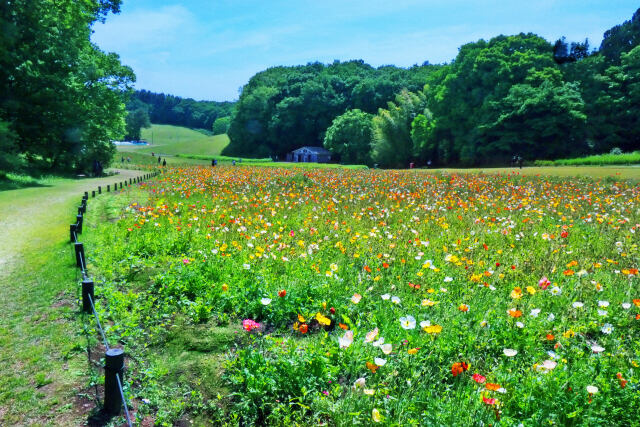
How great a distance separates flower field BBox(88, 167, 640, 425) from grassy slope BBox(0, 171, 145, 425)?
1.56 ft

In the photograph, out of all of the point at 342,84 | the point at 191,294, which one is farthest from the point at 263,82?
the point at 191,294

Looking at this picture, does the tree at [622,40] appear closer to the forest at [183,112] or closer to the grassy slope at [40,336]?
the grassy slope at [40,336]

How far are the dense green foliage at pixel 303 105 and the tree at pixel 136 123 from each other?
64.0 meters

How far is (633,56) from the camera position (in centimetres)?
4781

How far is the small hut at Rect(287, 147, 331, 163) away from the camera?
8981cm

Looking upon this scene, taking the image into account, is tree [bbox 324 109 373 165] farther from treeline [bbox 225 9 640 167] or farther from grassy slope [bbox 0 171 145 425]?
grassy slope [bbox 0 171 145 425]

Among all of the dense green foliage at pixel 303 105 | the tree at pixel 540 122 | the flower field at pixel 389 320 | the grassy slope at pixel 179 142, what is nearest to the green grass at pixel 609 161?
the tree at pixel 540 122

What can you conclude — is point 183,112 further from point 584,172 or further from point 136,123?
point 584,172

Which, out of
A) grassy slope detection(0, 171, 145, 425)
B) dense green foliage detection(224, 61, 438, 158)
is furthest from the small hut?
grassy slope detection(0, 171, 145, 425)

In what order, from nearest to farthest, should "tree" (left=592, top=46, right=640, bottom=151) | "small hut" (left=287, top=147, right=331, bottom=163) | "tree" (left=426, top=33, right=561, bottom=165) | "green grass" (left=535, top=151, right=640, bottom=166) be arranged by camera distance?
"green grass" (left=535, top=151, right=640, bottom=166), "tree" (left=592, top=46, right=640, bottom=151), "tree" (left=426, top=33, right=561, bottom=165), "small hut" (left=287, top=147, right=331, bottom=163)

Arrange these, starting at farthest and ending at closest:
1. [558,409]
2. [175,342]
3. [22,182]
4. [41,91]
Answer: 1. [41,91]
2. [22,182]
3. [175,342]
4. [558,409]

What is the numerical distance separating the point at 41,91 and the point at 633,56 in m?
60.8

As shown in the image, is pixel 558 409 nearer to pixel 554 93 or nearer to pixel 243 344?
pixel 243 344

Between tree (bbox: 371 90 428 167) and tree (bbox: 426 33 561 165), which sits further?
tree (bbox: 371 90 428 167)
